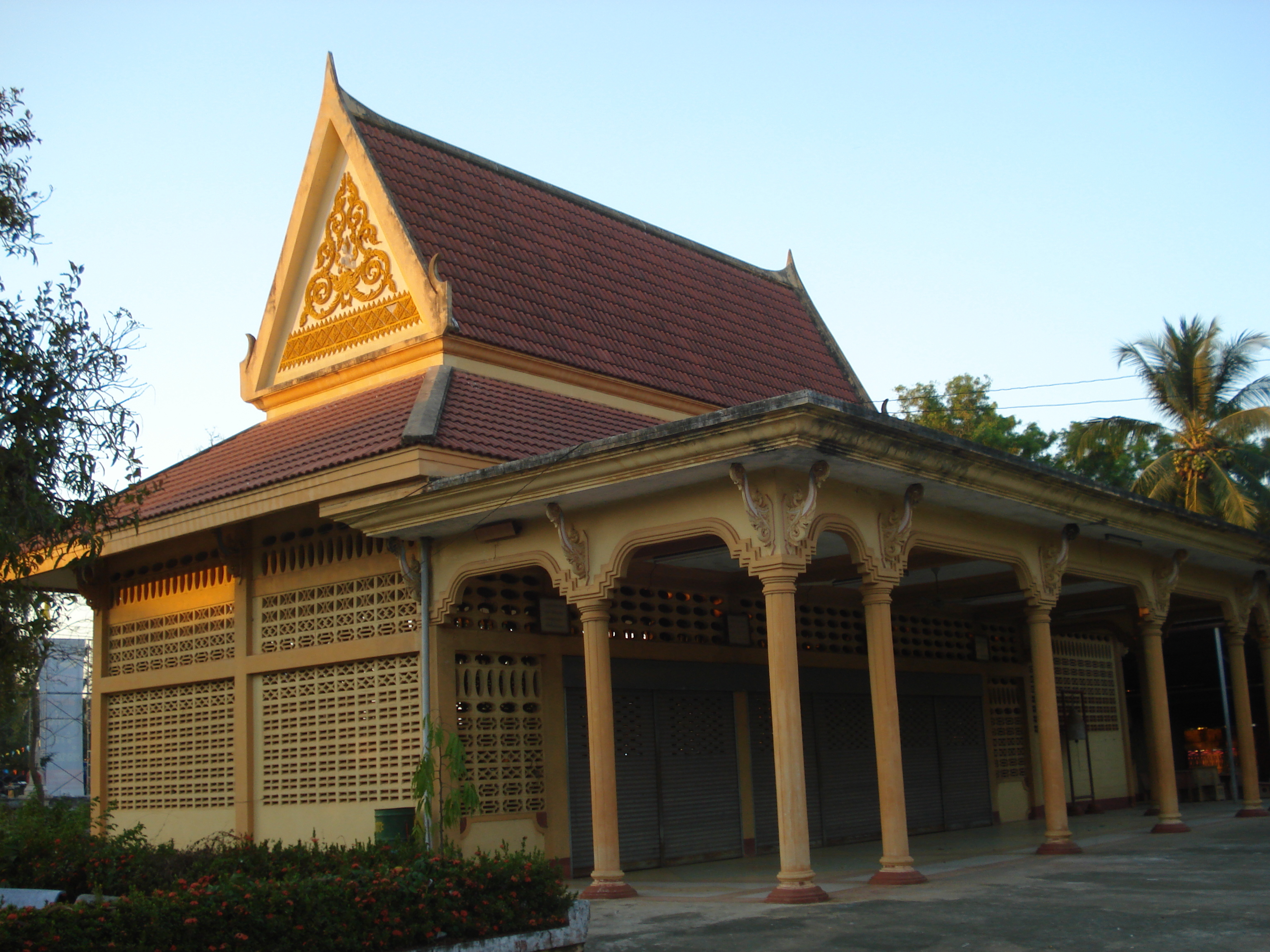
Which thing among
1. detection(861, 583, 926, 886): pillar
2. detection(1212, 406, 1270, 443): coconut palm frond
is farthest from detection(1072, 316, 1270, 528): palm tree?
detection(861, 583, 926, 886): pillar

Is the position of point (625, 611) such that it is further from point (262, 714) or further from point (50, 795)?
point (50, 795)

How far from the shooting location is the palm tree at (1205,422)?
32781 millimetres

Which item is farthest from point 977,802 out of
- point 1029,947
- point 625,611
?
point 1029,947

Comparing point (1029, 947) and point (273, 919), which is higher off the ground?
point (273, 919)

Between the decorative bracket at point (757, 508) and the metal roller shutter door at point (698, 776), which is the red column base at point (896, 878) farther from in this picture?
the metal roller shutter door at point (698, 776)

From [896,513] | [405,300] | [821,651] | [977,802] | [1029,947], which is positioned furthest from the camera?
[977,802]

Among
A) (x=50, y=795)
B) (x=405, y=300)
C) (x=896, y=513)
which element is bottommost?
(x=50, y=795)

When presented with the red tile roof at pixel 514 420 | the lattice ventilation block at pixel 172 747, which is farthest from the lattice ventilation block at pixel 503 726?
the lattice ventilation block at pixel 172 747

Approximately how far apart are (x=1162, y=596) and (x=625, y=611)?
6.79 meters

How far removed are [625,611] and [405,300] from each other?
458 centimetres

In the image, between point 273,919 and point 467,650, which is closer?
point 273,919

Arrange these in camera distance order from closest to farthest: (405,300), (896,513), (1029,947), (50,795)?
(1029,947), (896,513), (405,300), (50,795)

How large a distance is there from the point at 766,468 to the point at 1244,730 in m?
10.7

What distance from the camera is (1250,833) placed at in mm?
15117
